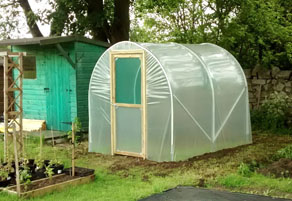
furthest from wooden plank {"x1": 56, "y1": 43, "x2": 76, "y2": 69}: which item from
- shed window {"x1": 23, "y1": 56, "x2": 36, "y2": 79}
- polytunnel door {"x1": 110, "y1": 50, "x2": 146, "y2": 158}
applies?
shed window {"x1": 23, "y1": 56, "x2": 36, "y2": 79}

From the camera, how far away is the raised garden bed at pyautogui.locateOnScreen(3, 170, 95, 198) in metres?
6.78

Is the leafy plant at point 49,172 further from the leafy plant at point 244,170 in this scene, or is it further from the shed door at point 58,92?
the shed door at point 58,92

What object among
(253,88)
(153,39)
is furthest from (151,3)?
(253,88)

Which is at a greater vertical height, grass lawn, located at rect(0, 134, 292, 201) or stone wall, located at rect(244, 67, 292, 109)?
stone wall, located at rect(244, 67, 292, 109)

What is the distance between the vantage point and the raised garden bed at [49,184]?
6.78 metres

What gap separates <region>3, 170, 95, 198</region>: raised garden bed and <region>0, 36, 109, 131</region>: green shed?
438cm

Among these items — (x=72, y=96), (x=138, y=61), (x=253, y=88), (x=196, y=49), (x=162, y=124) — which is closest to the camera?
(x=162, y=124)

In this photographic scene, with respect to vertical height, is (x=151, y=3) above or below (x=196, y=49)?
above

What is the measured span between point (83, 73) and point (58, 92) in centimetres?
81

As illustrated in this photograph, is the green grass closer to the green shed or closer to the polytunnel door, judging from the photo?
the polytunnel door

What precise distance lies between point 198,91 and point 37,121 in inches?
188

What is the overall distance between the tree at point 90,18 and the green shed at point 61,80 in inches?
57.1

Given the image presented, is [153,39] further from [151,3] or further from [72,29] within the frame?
[72,29]

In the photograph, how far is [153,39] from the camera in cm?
1548
